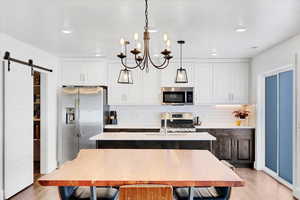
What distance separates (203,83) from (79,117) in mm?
2810

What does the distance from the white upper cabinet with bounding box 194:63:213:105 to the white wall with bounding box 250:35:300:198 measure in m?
0.90

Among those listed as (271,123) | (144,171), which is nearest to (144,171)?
(144,171)

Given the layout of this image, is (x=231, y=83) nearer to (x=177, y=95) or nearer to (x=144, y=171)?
(x=177, y=95)

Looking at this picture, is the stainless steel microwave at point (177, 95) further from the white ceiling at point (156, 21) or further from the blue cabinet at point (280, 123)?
the blue cabinet at point (280, 123)

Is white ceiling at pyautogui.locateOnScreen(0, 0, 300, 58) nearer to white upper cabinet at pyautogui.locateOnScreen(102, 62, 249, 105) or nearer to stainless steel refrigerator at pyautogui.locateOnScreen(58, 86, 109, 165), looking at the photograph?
stainless steel refrigerator at pyautogui.locateOnScreen(58, 86, 109, 165)

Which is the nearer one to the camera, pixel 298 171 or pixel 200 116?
pixel 298 171

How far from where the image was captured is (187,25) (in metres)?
3.80

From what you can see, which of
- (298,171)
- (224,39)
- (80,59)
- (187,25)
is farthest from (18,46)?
(298,171)

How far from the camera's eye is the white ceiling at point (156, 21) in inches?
118

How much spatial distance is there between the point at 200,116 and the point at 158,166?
180 inches

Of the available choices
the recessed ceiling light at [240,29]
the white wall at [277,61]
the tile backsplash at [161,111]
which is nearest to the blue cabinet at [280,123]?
the white wall at [277,61]

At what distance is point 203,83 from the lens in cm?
654

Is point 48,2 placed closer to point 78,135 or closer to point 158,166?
point 158,166

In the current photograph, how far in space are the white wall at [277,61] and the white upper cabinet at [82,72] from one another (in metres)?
3.26
